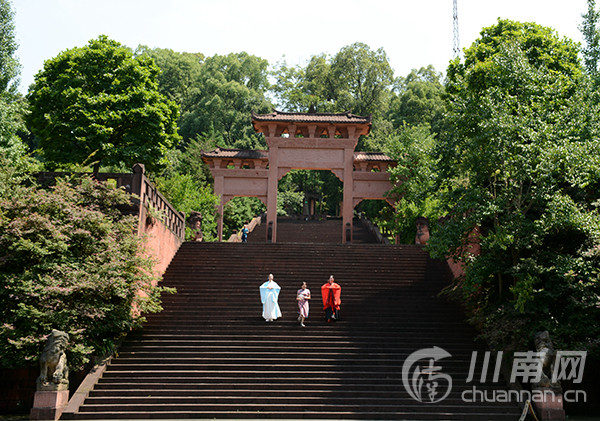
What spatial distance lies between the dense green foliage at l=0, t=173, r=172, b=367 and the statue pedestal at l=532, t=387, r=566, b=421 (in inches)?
354

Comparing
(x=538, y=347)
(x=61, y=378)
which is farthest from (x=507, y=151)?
(x=61, y=378)

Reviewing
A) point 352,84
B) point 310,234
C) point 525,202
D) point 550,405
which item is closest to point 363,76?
point 352,84

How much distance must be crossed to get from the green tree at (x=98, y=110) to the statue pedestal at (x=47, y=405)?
11.8 meters

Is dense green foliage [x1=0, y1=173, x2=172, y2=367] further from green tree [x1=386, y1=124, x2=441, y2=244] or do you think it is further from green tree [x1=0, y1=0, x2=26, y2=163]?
green tree [x1=386, y1=124, x2=441, y2=244]

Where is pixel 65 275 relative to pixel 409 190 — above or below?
below

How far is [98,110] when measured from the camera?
73.7 feet

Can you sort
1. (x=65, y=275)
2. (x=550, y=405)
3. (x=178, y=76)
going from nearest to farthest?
(x=550, y=405) < (x=65, y=275) < (x=178, y=76)

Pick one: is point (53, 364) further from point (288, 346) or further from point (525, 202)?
point (525, 202)

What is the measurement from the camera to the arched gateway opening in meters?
27.1

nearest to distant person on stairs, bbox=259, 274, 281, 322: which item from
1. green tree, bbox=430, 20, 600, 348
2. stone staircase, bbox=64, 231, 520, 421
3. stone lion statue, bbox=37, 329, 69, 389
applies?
stone staircase, bbox=64, 231, 520, 421

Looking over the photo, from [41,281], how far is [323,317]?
22.8 feet

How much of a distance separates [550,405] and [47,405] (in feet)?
31.3

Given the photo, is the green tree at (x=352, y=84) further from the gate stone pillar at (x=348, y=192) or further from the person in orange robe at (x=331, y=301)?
the person in orange robe at (x=331, y=301)

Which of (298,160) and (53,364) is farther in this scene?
(298,160)
